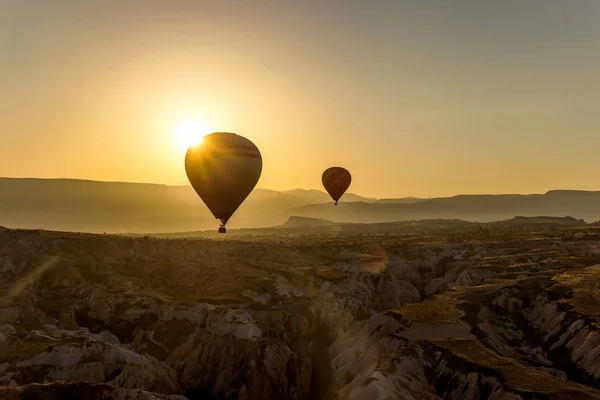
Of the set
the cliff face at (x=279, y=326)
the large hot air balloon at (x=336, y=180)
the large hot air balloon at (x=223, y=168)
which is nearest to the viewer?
the cliff face at (x=279, y=326)

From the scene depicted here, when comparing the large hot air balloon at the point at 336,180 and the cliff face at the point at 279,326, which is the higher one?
the large hot air balloon at the point at 336,180

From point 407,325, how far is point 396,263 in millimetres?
55107

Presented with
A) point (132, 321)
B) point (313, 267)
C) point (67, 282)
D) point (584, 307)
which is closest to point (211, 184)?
point (132, 321)

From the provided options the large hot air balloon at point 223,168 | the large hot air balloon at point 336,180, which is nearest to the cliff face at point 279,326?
the large hot air balloon at point 223,168

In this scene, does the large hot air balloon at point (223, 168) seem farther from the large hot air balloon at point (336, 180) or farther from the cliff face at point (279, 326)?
the large hot air balloon at point (336, 180)

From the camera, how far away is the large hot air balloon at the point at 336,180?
133375 millimetres

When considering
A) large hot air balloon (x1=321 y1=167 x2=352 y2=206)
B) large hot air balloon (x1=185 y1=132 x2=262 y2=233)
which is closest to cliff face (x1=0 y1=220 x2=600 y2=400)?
large hot air balloon (x1=185 y1=132 x2=262 y2=233)

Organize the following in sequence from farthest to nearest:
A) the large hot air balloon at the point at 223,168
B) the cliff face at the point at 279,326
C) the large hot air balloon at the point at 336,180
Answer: the large hot air balloon at the point at 336,180
the large hot air balloon at the point at 223,168
the cliff face at the point at 279,326

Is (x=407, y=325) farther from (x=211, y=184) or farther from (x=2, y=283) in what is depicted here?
(x=2, y=283)

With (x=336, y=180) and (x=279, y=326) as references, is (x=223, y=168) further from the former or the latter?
(x=336, y=180)

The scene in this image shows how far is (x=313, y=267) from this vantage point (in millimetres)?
110188

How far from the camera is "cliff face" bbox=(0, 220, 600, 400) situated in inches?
1748

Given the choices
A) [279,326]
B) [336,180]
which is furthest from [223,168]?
[336,180]

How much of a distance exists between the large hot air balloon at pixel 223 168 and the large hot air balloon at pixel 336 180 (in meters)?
60.9
